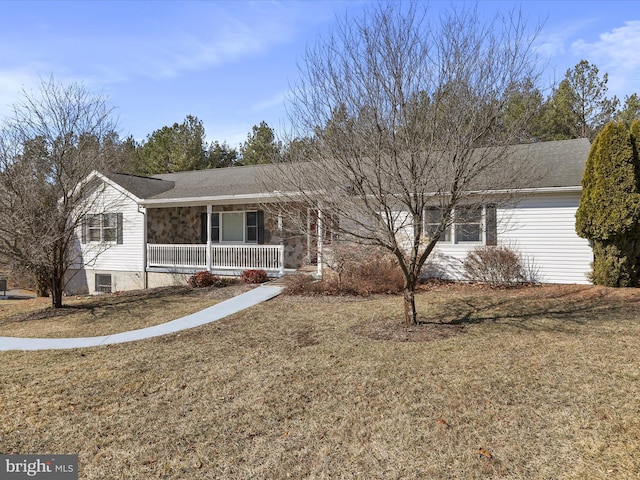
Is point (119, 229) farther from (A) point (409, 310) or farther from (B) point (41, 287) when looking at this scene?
(A) point (409, 310)

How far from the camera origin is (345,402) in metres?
4.42

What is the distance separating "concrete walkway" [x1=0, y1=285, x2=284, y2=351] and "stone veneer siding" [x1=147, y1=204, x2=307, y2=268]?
4824mm

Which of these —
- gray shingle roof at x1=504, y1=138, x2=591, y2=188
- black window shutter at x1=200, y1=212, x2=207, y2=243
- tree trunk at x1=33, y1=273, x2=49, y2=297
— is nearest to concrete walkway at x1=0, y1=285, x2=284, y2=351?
black window shutter at x1=200, y1=212, x2=207, y2=243

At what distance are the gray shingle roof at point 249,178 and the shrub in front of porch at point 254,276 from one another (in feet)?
8.63

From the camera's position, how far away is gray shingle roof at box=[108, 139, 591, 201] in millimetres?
11366

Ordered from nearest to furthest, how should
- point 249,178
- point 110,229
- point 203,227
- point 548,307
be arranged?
point 548,307, point 110,229, point 249,178, point 203,227

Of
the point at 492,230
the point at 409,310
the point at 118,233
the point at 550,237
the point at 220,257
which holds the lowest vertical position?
the point at 409,310

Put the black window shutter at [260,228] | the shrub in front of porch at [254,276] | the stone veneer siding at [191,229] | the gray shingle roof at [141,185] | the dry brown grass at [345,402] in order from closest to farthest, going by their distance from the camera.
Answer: the dry brown grass at [345,402] → the shrub in front of porch at [254,276] → the stone veneer siding at [191,229] → the black window shutter at [260,228] → the gray shingle roof at [141,185]

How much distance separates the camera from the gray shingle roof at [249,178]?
1137cm

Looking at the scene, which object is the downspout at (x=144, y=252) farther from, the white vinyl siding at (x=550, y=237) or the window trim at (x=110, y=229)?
the white vinyl siding at (x=550, y=237)

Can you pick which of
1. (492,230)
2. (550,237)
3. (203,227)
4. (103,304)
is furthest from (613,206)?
(203,227)

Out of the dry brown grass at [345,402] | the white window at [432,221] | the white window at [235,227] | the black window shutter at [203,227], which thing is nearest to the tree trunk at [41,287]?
the black window shutter at [203,227]

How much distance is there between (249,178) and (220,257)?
3.88m

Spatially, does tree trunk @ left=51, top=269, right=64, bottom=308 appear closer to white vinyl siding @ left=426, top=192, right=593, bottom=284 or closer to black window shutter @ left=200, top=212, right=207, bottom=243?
black window shutter @ left=200, top=212, right=207, bottom=243
